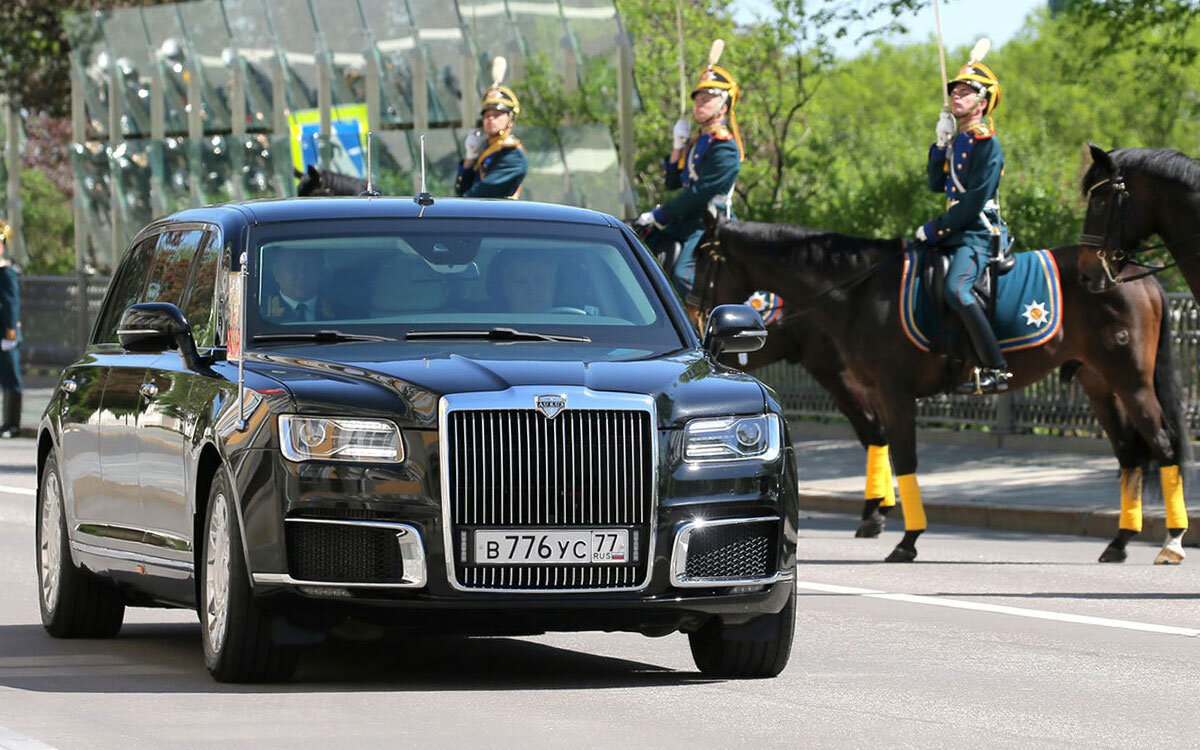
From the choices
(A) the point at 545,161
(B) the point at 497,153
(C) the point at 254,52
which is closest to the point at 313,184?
(B) the point at 497,153

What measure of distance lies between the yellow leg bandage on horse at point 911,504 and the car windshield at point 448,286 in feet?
18.7

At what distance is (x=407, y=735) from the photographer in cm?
818

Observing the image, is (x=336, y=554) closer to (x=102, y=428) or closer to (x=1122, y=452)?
(x=102, y=428)

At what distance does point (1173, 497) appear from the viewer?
15.8 metres

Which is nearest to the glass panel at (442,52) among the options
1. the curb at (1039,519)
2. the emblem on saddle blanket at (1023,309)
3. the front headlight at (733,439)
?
the curb at (1039,519)

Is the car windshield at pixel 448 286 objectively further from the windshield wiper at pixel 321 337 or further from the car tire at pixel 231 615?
the car tire at pixel 231 615

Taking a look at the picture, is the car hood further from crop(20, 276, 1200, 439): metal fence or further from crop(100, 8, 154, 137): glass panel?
→ crop(100, 8, 154, 137): glass panel

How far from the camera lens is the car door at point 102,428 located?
1070 centimetres

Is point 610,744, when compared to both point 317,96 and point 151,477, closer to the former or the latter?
point 151,477

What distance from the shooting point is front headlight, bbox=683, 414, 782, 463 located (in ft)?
29.8

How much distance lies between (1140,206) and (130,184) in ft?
104

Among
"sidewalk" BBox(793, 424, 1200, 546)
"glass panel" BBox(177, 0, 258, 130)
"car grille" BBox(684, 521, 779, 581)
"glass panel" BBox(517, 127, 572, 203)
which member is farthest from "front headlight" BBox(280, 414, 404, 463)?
"glass panel" BBox(177, 0, 258, 130)

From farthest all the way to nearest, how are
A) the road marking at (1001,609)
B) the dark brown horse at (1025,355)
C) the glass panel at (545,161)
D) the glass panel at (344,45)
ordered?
1. the glass panel at (344,45)
2. the glass panel at (545,161)
3. the dark brown horse at (1025,355)
4. the road marking at (1001,609)

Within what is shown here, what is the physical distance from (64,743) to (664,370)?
2.55m
